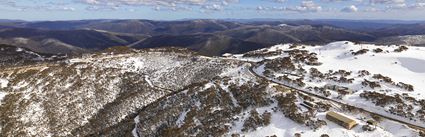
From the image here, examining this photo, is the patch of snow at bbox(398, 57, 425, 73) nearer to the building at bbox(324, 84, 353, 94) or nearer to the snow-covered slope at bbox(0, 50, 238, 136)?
the building at bbox(324, 84, 353, 94)

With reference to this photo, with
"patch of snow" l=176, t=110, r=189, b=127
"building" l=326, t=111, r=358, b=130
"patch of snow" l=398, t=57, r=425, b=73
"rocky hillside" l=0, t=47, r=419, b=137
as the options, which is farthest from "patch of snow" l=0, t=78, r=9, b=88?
"patch of snow" l=398, t=57, r=425, b=73

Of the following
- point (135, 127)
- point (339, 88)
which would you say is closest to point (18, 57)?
point (135, 127)

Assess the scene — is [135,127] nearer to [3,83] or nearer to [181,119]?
[181,119]

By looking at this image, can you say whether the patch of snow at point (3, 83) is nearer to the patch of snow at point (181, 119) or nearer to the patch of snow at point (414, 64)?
the patch of snow at point (181, 119)

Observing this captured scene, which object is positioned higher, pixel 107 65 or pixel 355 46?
pixel 355 46

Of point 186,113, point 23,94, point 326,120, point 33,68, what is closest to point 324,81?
point 326,120

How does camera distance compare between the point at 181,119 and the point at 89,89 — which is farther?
the point at 89,89

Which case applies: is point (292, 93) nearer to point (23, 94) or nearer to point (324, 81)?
point (324, 81)

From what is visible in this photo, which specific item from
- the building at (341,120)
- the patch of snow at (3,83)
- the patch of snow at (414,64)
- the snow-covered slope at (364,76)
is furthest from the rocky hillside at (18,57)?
the patch of snow at (414,64)
